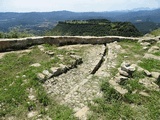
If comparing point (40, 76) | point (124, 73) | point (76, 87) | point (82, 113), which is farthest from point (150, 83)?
point (40, 76)

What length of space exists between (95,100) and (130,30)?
131 m

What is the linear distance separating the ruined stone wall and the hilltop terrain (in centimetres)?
172

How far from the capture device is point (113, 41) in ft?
66.1

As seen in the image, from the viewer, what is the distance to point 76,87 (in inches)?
395

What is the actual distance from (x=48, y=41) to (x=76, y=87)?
8445 millimetres

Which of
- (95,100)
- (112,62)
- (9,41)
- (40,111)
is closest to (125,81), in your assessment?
(95,100)

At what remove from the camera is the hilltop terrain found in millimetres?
8305

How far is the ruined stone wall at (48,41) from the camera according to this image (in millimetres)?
15591

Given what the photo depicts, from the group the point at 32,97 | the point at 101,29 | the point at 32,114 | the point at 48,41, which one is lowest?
the point at 101,29

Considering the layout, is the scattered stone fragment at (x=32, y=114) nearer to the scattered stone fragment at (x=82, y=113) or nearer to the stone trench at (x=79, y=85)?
the stone trench at (x=79, y=85)

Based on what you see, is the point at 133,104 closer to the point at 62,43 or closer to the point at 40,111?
the point at 40,111

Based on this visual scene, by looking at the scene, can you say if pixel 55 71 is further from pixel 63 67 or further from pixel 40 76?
pixel 40 76

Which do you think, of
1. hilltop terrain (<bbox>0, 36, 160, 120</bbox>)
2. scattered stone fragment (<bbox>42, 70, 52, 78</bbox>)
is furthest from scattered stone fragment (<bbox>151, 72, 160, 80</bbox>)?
scattered stone fragment (<bbox>42, 70, 52, 78</bbox>)

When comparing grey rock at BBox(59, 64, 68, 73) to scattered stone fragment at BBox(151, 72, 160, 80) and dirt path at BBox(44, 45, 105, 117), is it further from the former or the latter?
scattered stone fragment at BBox(151, 72, 160, 80)
